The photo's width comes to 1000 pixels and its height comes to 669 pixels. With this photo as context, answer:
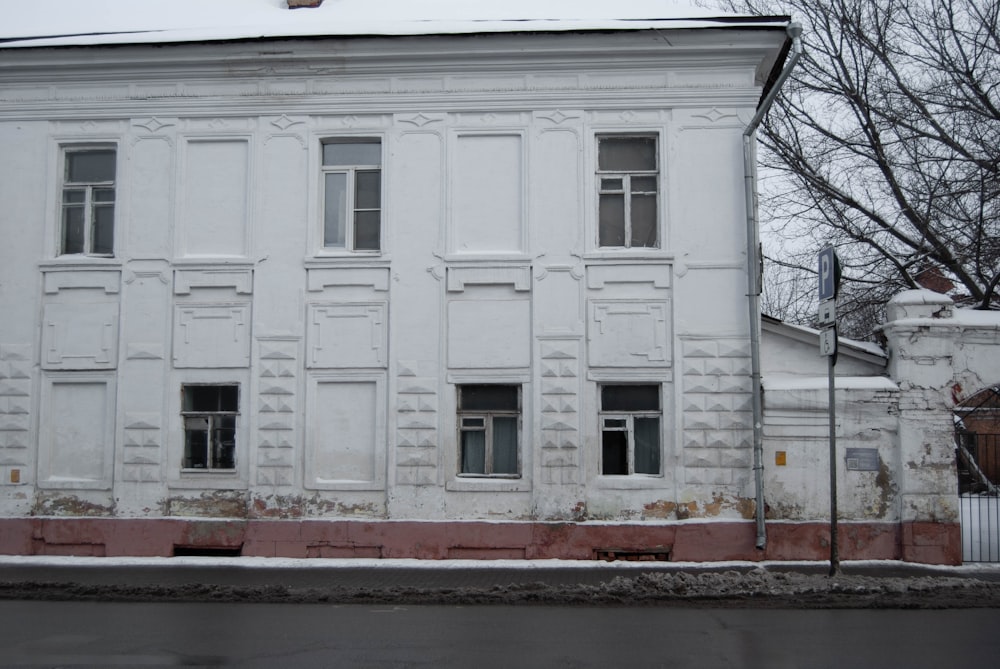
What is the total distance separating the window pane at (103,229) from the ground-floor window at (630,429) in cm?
756

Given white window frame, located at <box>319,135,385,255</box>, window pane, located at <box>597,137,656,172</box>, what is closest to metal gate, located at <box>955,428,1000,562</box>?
window pane, located at <box>597,137,656,172</box>

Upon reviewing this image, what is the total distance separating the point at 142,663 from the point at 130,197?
8.45 m

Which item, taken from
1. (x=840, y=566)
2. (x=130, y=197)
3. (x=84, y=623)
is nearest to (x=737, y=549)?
(x=840, y=566)

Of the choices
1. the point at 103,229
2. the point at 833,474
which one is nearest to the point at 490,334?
the point at 833,474

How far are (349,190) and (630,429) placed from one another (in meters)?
5.27

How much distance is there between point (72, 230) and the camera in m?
14.4

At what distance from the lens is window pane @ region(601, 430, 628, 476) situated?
1334 cm

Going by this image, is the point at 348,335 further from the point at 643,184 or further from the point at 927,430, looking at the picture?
the point at 927,430

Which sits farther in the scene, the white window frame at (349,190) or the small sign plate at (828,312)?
the white window frame at (349,190)

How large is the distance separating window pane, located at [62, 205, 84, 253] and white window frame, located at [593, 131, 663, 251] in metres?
7.59

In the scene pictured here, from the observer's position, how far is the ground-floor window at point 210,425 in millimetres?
13734

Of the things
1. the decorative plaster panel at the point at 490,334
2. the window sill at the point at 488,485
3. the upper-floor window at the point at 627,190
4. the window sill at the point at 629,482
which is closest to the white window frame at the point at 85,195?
the decorative plaster panel at the point at 490,334

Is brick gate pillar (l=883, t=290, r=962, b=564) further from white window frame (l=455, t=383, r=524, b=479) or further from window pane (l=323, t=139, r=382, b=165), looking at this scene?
window pane (l=323, t=139, r=382, b=165)

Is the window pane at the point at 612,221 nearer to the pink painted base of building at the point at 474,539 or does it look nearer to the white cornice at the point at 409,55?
the white cornice at the point at 409,55
